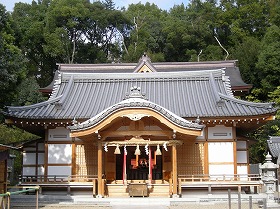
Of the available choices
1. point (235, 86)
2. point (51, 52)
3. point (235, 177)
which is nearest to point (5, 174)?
point (235, 177)

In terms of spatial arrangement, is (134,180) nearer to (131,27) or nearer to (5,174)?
(5,174)

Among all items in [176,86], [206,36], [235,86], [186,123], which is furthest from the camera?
[206,36]

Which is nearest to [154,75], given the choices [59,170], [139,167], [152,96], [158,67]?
[152,96]

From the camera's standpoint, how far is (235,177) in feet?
59.0

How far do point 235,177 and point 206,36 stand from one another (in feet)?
116

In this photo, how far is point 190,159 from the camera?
18.6 metres

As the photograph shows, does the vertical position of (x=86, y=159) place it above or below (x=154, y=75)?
below

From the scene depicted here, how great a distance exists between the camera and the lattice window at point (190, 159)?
60.5 feet

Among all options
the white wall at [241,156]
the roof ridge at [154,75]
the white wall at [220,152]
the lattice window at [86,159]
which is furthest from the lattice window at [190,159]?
the roof ridge at [154,75]

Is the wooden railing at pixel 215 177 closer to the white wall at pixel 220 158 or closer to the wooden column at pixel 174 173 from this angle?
the white wall at pixel 220 158

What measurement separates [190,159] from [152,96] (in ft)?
13.2

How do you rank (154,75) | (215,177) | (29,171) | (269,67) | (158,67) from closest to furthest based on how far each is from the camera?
Answer: 1. (215,177)
2. (29,171)
3. (154,75)
4. (158,67)
5. (269,67)

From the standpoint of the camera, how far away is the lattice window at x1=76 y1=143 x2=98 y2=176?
735 inches

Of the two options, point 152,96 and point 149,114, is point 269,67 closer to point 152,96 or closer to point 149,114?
point 152,96
